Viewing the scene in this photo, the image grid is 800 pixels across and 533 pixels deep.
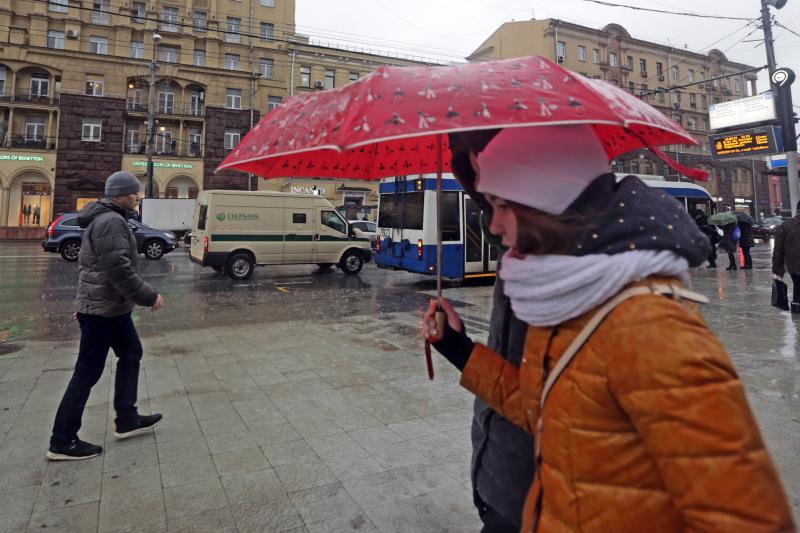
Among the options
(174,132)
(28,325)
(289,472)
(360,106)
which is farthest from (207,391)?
(174,132)

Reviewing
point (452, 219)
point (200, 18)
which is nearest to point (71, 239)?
point (452, 219)

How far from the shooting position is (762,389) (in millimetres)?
4480

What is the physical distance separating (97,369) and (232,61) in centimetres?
4020

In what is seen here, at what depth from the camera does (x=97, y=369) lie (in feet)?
11.1

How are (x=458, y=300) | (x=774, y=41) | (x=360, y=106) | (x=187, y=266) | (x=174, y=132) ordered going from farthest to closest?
1. (x=174, y=132)
2. (x=187, y=266)
3. (x=774, y=41)
4. (x=458, y=300)
5. (x=360, y=106)

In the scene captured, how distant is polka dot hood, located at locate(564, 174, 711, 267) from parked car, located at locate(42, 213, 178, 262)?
17.7 metres

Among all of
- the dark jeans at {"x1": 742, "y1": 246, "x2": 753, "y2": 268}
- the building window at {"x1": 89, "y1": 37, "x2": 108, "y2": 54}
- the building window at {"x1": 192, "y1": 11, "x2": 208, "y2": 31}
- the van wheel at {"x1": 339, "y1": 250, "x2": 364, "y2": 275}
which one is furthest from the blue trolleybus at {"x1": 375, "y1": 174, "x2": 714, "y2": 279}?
the building window at {"x1": 89, "y1": 37, "x2": 108, "y2": 54}

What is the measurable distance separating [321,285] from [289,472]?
9861 mm

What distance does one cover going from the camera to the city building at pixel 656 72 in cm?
4466

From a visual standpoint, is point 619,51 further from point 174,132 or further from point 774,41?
point 174,132

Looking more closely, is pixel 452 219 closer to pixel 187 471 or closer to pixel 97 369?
pixel 97 369

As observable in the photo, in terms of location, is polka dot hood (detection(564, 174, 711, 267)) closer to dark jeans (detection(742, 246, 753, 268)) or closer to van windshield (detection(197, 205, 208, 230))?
van windshield (detection(197, 205, 208, 230))

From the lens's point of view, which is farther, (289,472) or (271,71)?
(271,71)

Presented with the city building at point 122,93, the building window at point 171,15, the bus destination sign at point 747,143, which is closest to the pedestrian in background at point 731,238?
the bus destination sign at point 747,143
